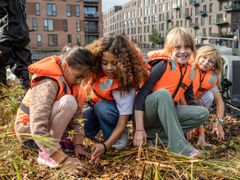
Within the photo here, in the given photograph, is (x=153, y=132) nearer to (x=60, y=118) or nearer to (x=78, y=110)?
(x=78, y=110)

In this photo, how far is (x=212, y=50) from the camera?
330cm

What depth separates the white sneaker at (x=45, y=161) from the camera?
2148 millimetres

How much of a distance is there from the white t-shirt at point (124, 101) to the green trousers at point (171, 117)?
0.13m

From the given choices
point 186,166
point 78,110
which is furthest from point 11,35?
point 186,166

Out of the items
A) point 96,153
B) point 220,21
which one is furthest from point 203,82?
point 220,21

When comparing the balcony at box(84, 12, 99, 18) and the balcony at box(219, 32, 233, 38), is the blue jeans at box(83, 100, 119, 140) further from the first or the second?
the balcony at box(84, 12, 99, 18)

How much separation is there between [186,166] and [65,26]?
51.0 meters

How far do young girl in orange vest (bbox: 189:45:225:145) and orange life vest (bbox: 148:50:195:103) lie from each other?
44 centimetres

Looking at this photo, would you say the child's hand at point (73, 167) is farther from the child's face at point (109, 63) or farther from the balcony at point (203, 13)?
the balcony at point (203, 13)

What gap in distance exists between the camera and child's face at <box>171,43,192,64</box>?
2.76 metres

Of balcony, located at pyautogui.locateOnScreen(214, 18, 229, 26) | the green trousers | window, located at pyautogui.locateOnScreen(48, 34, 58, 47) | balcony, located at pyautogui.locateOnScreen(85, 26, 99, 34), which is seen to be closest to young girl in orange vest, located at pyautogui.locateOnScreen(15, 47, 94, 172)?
the green trousers

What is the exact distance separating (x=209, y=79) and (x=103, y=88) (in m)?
1.36

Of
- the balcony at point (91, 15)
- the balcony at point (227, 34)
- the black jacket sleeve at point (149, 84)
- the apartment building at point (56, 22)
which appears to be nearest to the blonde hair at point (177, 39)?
the black jacket sleeve at point (149, 84)

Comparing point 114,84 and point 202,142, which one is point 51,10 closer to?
point 202,142
